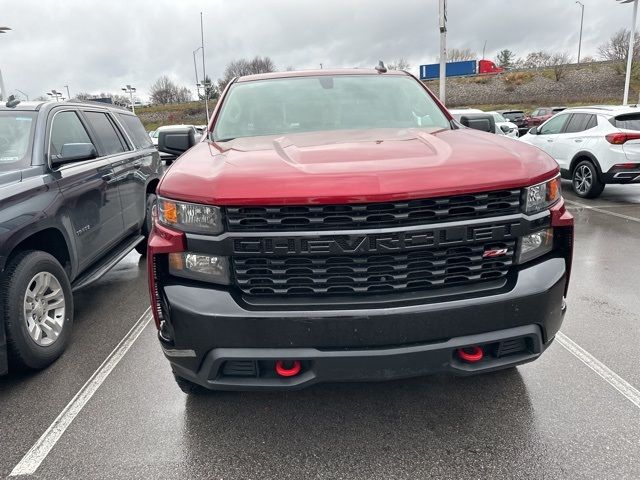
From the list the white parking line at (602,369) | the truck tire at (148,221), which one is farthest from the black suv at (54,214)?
the white parking line at (602,369)

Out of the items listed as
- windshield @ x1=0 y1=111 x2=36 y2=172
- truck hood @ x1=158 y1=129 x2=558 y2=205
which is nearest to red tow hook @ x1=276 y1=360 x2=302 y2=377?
truck hood @ x1=158 y1=129 x2=558 y2=205

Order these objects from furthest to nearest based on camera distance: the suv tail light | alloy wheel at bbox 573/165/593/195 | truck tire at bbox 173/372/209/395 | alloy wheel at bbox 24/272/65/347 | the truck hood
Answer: alloy wheel at bbox 573/165/593/195
the suv tail light
alloy wheel at bbox 24/272/65/347
truck tire at bbox 173/372/209/395
the truck hood

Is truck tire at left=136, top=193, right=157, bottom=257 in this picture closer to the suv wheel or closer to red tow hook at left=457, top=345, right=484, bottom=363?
red tow hook at left=457, top=345, right=484, bottom=363

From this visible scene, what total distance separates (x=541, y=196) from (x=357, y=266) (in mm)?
927

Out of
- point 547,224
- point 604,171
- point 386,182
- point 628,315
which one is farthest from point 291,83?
point 604,171

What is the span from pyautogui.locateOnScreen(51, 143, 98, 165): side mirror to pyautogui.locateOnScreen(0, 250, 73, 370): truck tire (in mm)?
852

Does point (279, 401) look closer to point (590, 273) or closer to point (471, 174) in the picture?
point (471, 174)

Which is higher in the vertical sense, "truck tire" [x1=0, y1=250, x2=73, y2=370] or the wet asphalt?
"truck tire" [x1=0, y1=250, x2=73, y2=370]

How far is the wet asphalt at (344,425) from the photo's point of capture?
230 cm

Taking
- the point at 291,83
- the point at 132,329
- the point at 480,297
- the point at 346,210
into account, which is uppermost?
the point at 291,83

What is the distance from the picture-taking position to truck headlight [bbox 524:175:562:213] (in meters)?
2.17

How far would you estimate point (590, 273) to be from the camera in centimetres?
497

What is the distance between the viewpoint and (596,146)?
8883 millimetres

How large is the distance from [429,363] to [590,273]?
3651 millimetres
